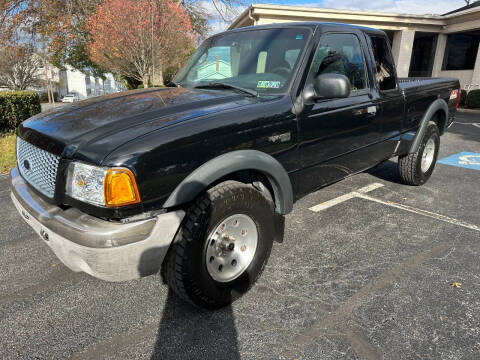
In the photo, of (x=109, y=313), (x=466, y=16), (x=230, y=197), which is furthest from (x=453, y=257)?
(x=466, y=16)

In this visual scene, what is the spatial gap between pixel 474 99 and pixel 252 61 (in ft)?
57.2

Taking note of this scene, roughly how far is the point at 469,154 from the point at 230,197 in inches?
267

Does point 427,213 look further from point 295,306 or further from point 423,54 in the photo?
point 423,54

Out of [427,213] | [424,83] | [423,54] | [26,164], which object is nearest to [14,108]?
[26,164]

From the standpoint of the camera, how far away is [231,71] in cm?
313

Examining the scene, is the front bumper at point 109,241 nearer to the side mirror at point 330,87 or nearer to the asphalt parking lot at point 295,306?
the asphalt parking lot at point 295,306

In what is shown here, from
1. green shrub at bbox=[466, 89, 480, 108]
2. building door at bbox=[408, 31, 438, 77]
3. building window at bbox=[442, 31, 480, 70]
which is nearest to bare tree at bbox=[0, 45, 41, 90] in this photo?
building door at bbox=[408, 31, 438, 77]

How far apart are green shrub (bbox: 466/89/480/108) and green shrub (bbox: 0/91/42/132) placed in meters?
18.1

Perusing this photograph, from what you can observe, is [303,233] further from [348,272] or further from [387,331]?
[387,331]

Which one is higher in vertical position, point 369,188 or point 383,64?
point 383,64

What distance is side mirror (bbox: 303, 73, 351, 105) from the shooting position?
2.62 metres

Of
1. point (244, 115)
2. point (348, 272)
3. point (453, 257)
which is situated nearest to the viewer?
point (244, 115)

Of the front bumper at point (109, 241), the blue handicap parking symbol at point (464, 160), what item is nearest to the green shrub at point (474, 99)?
the blue handicap parking symbol at point (464, 160)

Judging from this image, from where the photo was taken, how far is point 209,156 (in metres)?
2.16
